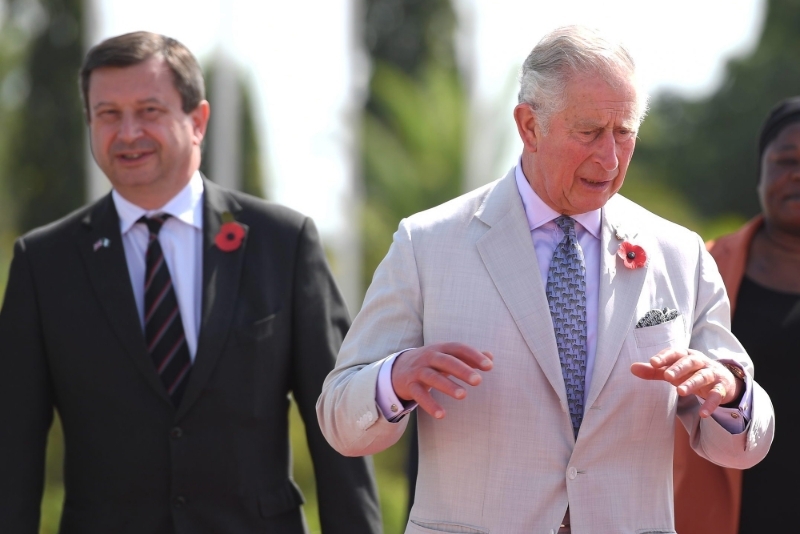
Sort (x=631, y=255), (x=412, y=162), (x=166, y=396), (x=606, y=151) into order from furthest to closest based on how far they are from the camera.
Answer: (x=412, y=162) < (x=166, y=396) < (x=631, y=255) < (x=606, y=151)

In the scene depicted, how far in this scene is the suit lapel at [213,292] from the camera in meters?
4.20

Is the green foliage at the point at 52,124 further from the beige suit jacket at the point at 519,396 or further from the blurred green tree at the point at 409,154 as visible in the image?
the beige suit jacket at the point at 519,396

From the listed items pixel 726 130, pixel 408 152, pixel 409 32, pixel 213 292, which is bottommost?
pixel 726 130

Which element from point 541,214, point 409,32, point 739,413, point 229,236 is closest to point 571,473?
point 739,413

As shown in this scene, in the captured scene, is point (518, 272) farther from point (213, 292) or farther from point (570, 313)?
point (213, 292)

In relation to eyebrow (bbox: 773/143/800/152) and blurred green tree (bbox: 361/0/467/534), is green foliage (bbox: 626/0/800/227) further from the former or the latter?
eyebrow (bbox: 773/143/800/152)

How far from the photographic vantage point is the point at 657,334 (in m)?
3.54

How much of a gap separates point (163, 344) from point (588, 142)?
1609 millimetres

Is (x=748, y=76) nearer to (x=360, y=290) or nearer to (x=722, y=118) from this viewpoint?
(x=722, y=118)

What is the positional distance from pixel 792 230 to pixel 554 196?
161cm

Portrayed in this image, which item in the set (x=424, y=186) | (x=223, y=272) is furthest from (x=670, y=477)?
(x=424, y=186)

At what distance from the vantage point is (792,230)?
4.84 meters

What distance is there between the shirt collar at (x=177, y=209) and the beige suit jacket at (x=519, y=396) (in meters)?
1.04

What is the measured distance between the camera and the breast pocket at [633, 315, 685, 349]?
3521mm
